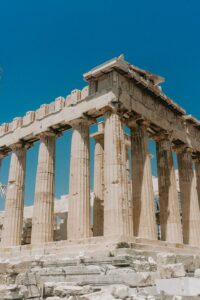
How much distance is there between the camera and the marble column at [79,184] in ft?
65.9

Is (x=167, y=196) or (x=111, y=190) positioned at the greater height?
(x=167, y=196)

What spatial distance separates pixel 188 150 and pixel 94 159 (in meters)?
7.27

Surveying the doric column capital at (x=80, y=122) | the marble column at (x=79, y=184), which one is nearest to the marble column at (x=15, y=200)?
the marble column at (x=79, y=184)

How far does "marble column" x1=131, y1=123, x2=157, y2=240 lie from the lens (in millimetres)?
20516

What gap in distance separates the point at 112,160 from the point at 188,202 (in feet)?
29.3

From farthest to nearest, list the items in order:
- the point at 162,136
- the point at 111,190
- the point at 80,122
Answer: the point at 162,136 < the point at 80,122 < the point at 111,190

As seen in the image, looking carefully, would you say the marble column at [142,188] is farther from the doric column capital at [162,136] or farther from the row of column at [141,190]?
the doric column capital at [162,136]

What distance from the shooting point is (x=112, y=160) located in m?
19.5

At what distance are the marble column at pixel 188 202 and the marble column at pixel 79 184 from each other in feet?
27.4

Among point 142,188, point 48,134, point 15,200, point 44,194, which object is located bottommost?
point 15,200

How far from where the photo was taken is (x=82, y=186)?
2092 cm

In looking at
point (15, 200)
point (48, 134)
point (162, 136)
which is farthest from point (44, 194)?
point (162, 136)

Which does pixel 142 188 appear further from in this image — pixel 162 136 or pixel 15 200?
pixel 15 200

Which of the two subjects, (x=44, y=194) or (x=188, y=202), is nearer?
(x=44, y=194)
